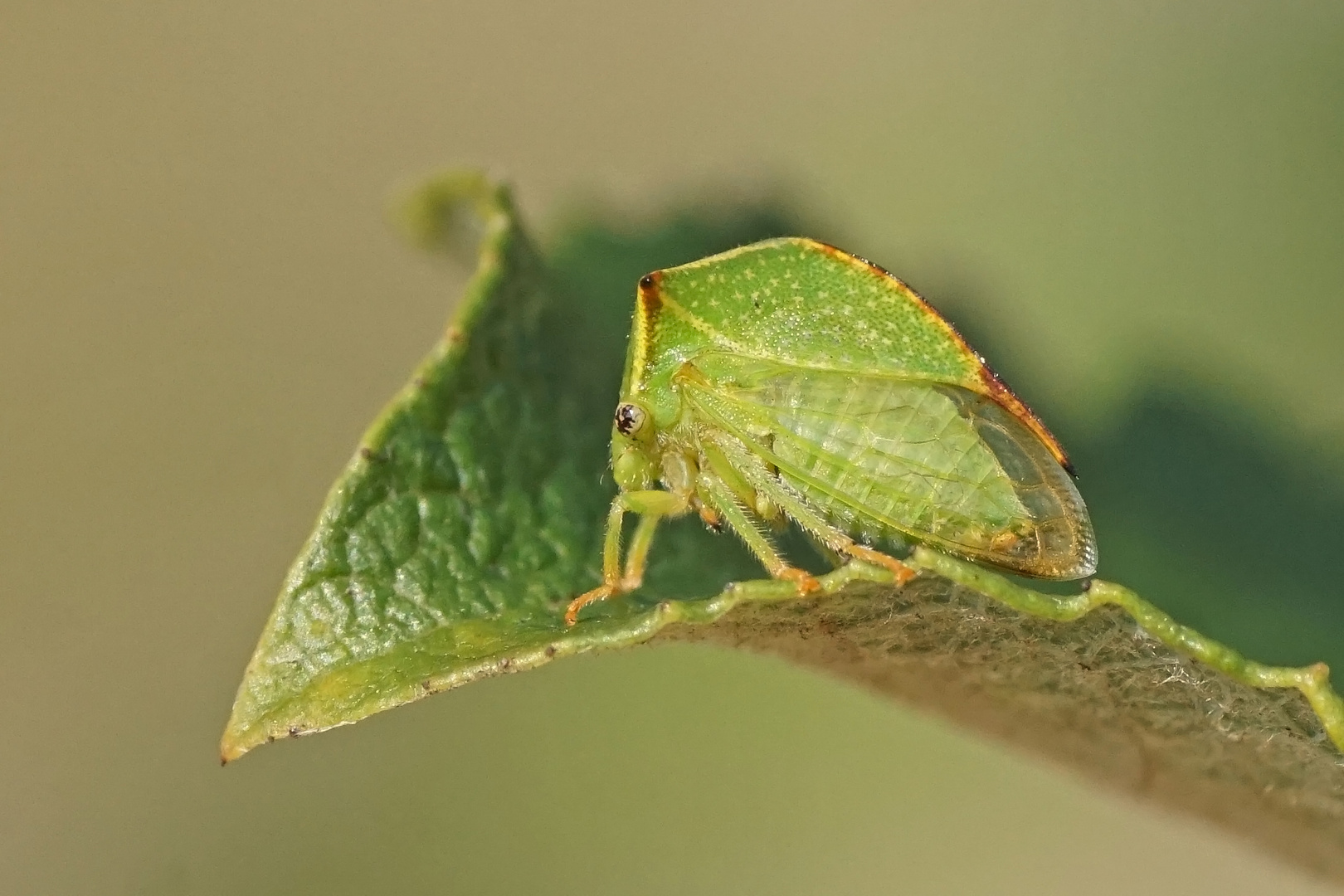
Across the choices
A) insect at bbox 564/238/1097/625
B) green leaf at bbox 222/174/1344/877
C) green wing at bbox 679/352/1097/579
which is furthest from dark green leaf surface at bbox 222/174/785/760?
green wing at bbox 679/352/1097/579

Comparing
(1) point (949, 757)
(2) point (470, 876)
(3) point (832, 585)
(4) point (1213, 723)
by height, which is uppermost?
(3) point (832, 585)

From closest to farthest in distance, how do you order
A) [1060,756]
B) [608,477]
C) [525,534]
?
[1060,756] → [525,534] → [608,477]

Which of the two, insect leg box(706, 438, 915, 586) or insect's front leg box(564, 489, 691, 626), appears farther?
insect leg box(706, 438, 915, 586)

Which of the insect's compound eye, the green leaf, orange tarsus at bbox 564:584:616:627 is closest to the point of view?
the green leaf

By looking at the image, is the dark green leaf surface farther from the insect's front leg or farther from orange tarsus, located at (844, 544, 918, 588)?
orange tarsus, located at (844, 544, 918, 588)

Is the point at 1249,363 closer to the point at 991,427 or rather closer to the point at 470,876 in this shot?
the point at 991,427

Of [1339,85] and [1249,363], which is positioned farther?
[1339,85]

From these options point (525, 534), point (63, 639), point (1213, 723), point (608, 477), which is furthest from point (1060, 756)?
point (63, 639)

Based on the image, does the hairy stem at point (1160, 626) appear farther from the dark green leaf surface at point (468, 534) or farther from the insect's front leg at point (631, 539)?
the insect's front leg at point (631, 539)
